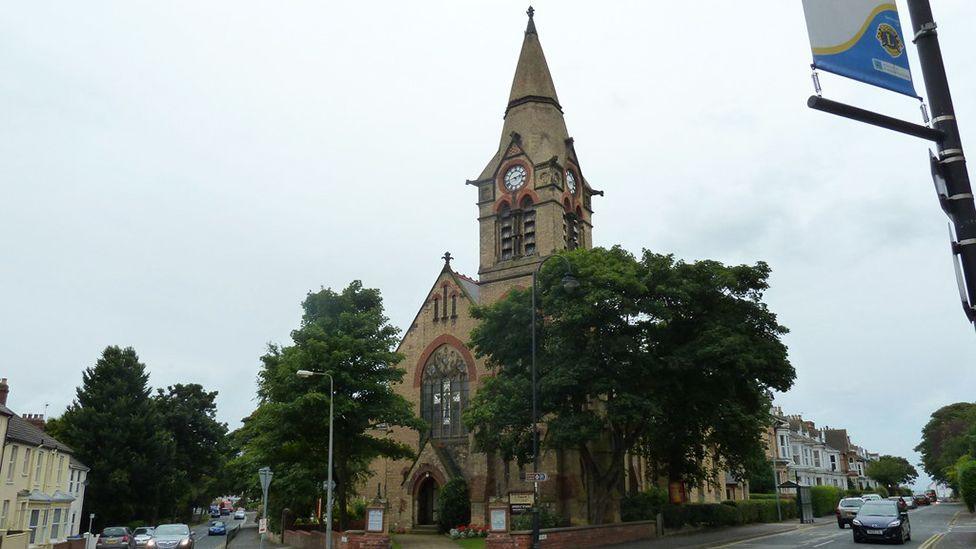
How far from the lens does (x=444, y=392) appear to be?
138 ft

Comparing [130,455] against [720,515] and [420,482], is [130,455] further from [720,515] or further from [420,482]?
[720,515]

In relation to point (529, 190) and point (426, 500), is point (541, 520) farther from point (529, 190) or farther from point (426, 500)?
point (529, 190)

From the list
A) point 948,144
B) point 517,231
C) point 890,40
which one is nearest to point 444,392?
point 517,231

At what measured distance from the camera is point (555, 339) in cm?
2986

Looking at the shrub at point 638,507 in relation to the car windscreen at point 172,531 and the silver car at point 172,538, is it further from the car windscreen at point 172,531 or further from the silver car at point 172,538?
the car windscreen at point 172,531

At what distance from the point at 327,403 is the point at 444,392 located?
39.0 ft

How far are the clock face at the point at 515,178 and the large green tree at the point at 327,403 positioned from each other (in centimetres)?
1417

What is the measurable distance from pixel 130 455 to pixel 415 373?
2275cm

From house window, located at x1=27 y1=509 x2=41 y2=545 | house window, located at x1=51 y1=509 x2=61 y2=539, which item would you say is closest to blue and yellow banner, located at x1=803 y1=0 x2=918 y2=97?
house window, located at x1=27 y1=509 x2=41 y2=545

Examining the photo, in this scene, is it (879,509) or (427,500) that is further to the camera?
(427,500)

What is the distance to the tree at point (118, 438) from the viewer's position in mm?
48781

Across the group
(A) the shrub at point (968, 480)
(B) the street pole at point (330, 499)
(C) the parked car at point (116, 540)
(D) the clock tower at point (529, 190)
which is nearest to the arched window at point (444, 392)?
(D) the clock tower at point (529, 190)

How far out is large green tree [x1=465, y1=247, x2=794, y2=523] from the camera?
28.7 metres

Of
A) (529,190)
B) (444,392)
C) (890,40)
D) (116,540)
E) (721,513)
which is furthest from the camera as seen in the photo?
(529,190)
